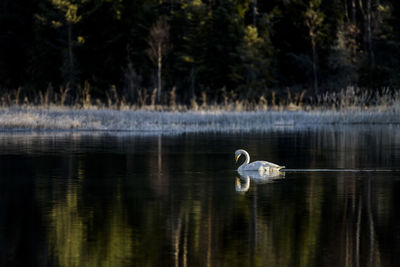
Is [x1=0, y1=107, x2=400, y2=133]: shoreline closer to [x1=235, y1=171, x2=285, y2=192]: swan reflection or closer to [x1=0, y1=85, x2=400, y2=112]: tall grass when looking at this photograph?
[x1=0, y1=85, x2=400, y2=112]: tall grass

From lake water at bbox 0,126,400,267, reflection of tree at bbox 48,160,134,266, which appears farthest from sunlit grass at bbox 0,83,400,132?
reflection of tree at bbox 48,160,134,266

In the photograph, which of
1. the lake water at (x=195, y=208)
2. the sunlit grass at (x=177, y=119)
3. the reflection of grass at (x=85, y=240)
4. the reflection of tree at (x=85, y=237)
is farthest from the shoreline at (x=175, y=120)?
the reflection of grass at (x=85, y=240)

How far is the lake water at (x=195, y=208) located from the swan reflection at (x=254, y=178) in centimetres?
5

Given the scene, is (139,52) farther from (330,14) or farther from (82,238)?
(82,238)

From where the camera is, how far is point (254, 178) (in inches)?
611

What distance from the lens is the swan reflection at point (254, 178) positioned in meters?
14.4

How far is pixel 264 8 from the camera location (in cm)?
5628

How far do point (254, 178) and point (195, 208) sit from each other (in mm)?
3987

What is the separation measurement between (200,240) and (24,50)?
1987 inches

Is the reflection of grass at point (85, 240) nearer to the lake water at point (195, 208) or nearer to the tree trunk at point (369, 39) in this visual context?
the lake water at point (195, 208)

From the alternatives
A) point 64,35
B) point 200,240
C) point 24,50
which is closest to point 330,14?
point 64,35

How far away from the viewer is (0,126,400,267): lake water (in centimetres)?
847

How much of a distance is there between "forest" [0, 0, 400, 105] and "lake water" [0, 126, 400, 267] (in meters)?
28.8

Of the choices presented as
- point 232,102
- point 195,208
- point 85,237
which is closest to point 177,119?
point 232,102
